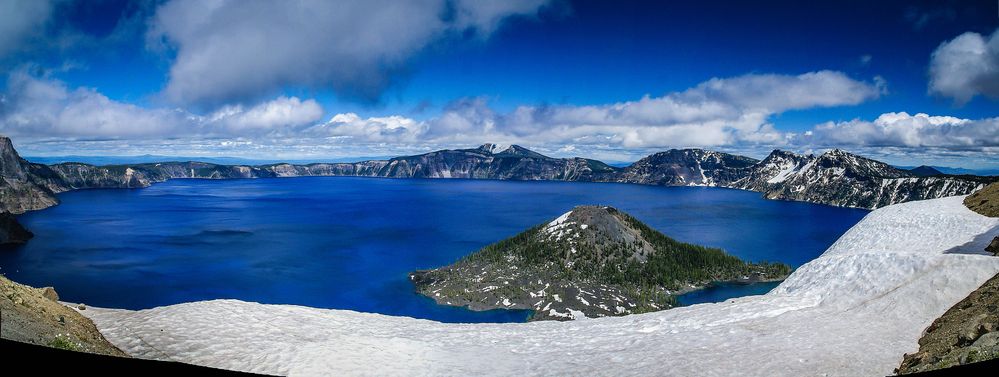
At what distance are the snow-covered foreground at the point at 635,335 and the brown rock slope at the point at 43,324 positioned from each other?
1.08 m

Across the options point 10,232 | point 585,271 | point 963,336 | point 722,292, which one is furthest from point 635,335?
point 10,232

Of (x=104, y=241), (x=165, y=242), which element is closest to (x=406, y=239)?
(x=165, y=242)

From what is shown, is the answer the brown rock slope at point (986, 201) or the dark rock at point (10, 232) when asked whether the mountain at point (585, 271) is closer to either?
the brown rock slope at point (986, 201)

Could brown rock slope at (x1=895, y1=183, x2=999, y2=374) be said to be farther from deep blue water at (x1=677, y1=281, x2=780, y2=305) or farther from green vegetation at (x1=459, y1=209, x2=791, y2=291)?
green vegetation at (x1=459, y1=209, x2=791, y2=291)

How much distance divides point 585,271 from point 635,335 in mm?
101757

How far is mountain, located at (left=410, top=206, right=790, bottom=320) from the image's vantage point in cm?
10481

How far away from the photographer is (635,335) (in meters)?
20.6

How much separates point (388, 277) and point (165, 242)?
92.5 metres

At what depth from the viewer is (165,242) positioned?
170625 millimetres

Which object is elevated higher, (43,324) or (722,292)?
(43,324)

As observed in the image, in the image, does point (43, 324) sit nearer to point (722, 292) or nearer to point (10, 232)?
point (722, 292)

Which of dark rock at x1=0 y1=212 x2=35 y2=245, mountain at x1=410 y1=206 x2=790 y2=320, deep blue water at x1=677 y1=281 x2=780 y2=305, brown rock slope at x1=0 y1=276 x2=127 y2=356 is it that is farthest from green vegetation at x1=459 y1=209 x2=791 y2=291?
dark rock at x1=0 y1=212 x2=35 y2=245

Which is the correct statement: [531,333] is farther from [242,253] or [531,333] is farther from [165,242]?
[165,242]

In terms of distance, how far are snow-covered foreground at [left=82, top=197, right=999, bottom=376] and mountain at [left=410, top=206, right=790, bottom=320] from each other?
75.8 m
